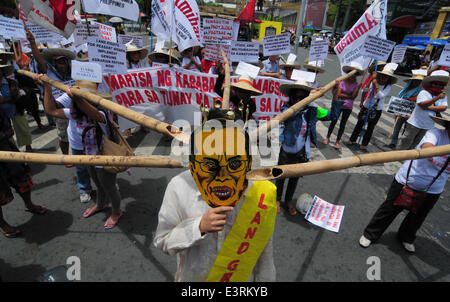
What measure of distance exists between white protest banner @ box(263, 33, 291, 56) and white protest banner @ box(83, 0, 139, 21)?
10.00 ft

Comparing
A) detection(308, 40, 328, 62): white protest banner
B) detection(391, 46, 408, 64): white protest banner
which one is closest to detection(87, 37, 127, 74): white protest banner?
detection(308, 40, 328, 62): white protest banner

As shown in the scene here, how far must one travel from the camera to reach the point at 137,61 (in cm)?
638

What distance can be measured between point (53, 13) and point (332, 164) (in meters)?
4.32

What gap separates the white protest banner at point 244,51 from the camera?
5246 millimetres

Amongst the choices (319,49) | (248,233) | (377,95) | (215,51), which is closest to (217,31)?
(215,51)

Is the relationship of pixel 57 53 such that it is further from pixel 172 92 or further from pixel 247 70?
pixel 247 70

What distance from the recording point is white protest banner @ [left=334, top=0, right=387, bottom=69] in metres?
4.14

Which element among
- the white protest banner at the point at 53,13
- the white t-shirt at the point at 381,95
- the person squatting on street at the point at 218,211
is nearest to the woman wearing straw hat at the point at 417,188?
the person squatting on street at the point at 218,211

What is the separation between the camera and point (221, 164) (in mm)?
1286

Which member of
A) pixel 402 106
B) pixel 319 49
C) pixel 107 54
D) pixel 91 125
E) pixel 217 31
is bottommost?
pixel 402 106

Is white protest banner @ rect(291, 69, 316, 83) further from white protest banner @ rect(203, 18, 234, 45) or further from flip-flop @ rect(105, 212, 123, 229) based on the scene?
flip-flop @ rect(105, 212, 123, 229)

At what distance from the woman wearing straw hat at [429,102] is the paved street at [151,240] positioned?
1.55 m

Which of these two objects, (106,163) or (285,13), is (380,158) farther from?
(285,13)
